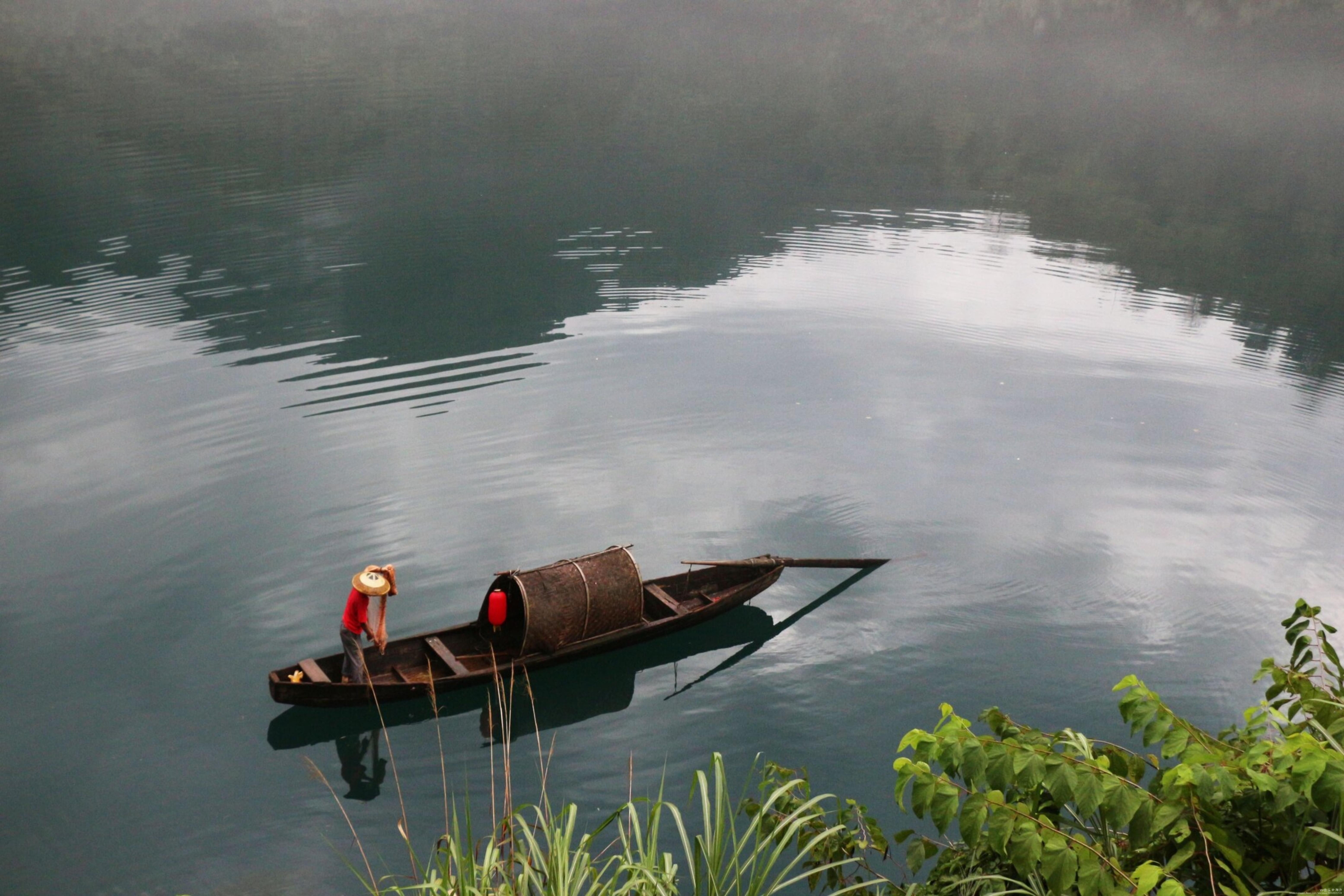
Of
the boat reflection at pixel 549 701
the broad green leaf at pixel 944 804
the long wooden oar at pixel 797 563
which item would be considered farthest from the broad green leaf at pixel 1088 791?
the long wooden oar at pixel 797 563

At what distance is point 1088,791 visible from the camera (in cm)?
442

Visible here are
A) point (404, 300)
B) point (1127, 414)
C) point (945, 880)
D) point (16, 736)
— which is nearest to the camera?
point (945, 880)

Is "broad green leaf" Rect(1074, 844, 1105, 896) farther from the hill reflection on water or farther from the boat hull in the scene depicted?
the hill reflection on water

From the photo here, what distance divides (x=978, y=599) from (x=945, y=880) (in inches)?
364

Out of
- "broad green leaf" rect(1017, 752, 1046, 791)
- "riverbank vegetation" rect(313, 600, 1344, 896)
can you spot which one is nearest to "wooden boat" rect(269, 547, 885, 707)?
"riverbank vegetation" rect(313, 600, 1344, 896)

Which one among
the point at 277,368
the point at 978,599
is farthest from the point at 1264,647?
the point at 277,368

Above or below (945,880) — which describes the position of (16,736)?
below

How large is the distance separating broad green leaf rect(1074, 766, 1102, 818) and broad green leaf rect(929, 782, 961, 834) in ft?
1.71

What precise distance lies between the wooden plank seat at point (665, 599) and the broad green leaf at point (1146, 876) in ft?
28.1

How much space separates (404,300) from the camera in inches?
943

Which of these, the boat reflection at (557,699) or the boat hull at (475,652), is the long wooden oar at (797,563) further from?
the boat reflection at (557,699)

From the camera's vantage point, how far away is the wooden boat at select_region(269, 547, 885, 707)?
35.9 feet

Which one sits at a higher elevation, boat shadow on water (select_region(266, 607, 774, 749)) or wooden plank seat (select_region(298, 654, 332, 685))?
wooden plank seat (select_region(298, 654, 332, 685))

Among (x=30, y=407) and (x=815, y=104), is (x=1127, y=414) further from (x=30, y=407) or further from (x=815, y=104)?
(x=815, y=104)
